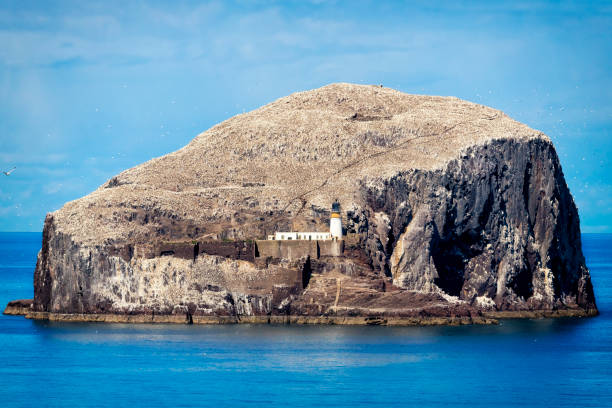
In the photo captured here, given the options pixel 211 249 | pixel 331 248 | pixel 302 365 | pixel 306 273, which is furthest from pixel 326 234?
pixel 302 365

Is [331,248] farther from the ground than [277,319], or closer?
farther from the ground

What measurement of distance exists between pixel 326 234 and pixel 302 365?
27567mm

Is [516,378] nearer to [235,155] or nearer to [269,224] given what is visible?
[269,224]

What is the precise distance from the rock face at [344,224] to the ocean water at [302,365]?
3838 millimetres

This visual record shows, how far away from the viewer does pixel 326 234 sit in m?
127

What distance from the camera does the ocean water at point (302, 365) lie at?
9081 centimetres

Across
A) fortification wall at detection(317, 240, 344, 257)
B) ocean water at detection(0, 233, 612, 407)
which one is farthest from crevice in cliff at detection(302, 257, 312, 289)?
ocean water at detection(0, 233, 612, 407)

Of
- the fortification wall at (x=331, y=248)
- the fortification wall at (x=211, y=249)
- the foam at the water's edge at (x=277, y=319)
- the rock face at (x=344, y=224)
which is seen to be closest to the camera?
the foam at the water's edge at (x=277, y=319)

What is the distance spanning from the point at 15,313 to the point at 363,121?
4551cm

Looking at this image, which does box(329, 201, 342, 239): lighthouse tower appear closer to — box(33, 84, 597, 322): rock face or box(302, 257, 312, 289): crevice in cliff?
box(33, 84, 597, 322): rock face

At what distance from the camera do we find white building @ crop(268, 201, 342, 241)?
12731cm

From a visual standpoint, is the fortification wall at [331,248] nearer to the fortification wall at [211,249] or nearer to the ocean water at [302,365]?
the fortification wall at [211,249]

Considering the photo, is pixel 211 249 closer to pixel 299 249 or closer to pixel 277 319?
pixel 299 249

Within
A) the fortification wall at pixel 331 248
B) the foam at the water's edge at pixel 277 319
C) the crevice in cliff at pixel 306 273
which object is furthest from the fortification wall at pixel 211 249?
the fortification wall at pixel 331 248
